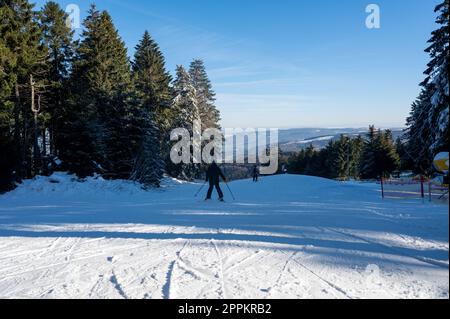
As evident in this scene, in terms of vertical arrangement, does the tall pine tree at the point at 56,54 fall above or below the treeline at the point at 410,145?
above

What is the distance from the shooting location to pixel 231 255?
5.86m

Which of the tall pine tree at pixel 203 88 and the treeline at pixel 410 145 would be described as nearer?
the treeline at pixel 410 145

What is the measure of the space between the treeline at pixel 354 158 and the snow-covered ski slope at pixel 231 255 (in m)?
40.3

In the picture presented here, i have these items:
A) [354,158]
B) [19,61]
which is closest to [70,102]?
[19,61]

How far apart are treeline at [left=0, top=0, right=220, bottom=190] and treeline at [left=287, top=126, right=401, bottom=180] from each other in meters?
34.6

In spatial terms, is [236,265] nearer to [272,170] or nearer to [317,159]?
[272,170]

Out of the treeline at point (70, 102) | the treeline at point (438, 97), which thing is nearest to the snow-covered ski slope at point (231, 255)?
the treeline at point (438, 97)

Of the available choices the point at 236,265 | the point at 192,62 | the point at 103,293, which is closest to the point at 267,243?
the point at 236,265

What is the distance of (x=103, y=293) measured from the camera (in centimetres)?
433

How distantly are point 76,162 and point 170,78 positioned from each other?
18.2 metres

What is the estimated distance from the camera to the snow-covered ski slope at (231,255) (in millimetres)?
4320

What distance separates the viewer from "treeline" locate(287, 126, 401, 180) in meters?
47.6

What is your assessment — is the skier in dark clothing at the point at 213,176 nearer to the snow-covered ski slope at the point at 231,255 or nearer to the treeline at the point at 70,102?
the snow-covered ski slope at the point at 231,255

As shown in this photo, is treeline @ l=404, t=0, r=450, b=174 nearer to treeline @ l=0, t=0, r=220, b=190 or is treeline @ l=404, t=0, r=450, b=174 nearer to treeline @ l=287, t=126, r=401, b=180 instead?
treeline @ l=0, t=0, r=220, b=190
